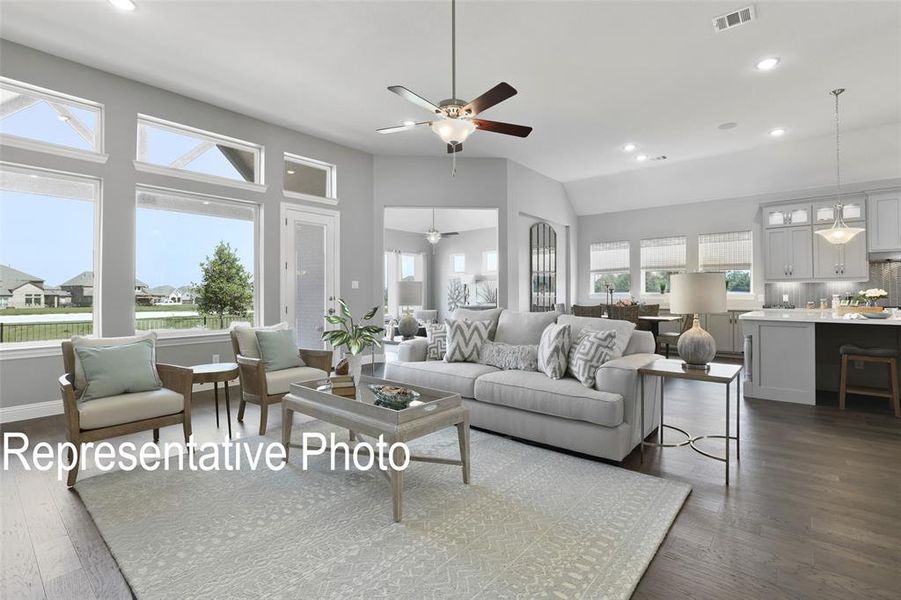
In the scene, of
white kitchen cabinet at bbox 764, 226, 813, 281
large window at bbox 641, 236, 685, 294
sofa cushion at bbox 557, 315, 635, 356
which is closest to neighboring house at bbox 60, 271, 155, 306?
sofa cushion at bbox 557, 315, 635, 356

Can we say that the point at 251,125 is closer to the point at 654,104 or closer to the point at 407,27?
the point at 407,27

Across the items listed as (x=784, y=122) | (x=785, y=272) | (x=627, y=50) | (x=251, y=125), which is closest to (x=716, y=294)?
(x=627, y=50)

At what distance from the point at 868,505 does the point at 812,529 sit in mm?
542

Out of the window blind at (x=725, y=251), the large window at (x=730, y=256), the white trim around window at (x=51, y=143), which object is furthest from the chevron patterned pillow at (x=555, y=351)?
the window blind at (x=725, y=251)

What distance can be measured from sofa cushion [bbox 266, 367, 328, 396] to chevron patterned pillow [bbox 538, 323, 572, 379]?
1.93 meters

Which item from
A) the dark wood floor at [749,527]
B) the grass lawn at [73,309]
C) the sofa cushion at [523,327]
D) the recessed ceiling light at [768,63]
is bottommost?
the dark wood floor at [749,527]

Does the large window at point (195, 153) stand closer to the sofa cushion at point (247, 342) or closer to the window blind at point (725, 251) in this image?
the sofa cushion at point (247, 342)

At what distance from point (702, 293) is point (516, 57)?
261 centimetres

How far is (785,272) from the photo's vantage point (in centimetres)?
730

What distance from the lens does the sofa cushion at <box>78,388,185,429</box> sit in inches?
105

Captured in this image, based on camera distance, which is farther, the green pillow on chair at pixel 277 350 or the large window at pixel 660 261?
the large window at pixel 660 261

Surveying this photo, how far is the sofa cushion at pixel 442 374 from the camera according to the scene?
363 centimetres

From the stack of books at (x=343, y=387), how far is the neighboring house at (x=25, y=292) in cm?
307

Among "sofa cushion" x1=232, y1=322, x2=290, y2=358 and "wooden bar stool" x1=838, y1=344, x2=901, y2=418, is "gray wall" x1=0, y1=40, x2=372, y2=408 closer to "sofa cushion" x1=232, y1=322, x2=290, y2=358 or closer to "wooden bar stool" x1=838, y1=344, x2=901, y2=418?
"sofa cushion" x1=232, y1=322, x2=290, y2=358
